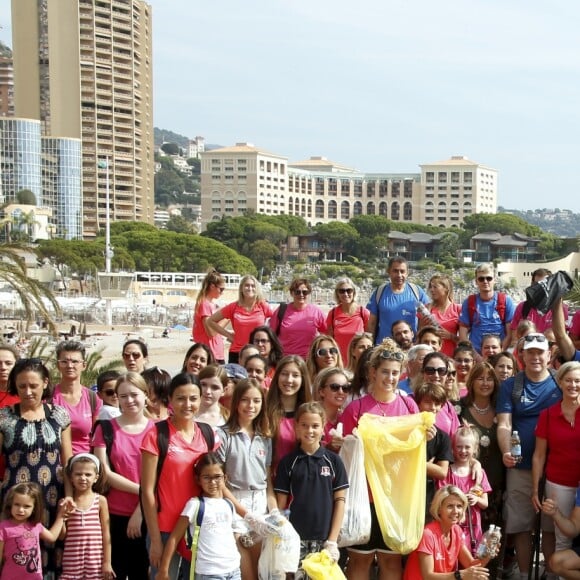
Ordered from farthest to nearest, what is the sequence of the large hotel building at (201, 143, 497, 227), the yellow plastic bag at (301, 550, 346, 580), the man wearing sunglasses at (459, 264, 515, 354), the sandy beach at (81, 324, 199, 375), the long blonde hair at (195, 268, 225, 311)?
the large hotel building at (201, 143, 497, 227) → the sandy beach at (81, 324, 199, 375) → the long blonde hair at (195, 268, 225, 311) → the man wearing sunglasses at (459, 264, 515, 354) → the yellow plastic bag at (301, 550, 346, 580)

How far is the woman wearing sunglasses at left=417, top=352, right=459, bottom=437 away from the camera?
527 centimetres

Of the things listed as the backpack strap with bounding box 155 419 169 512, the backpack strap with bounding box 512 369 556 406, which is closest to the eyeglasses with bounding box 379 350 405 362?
the backpack strap with bounding box 512 369 556 406

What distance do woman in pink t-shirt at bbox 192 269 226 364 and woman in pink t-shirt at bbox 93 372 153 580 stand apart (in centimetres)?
312

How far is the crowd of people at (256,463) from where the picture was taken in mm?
4555

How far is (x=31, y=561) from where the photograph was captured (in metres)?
4.57

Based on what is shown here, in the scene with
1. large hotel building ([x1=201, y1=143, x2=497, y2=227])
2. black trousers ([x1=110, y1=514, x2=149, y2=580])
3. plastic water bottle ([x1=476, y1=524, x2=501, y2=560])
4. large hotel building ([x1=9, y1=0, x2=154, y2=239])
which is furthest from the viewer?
large hotel building ([x1=201, y1=143, x2=497, y2=227])

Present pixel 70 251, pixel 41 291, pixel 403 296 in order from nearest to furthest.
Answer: pixel 403 296, pixel 41 291, pixel 70 251

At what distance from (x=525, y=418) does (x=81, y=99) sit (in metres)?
106

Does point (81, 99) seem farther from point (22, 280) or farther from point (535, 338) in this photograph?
point (535, 338)

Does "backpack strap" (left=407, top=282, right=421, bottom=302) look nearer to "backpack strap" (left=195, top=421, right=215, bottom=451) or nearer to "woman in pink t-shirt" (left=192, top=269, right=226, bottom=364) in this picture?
"woman in pink t-shirt" (left=192, top=269, right=226, bottom=364)

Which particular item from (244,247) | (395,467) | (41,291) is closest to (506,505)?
(395,467)

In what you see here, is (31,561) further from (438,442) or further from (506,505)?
(506,505)

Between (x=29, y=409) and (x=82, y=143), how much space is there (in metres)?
105

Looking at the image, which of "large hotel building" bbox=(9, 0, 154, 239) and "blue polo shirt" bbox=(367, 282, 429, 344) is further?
"large hotel building" bbox=(9, 0, 154, 239)
